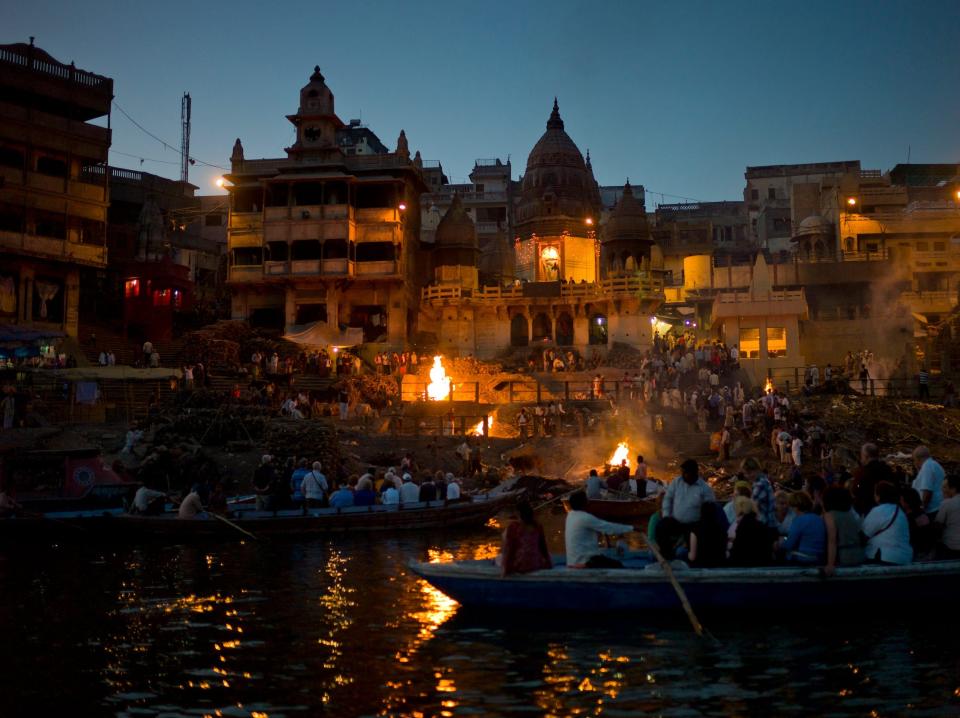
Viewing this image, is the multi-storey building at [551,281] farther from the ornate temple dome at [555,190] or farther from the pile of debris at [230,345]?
the pile of debris at [230,345]

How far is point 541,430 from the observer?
3322cm

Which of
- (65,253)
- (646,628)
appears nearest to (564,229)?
(65,253)

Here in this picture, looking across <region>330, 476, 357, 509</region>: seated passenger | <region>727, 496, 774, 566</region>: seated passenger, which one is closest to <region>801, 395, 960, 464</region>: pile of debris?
<region>330, 476, 357, 509</region>: seated passenger

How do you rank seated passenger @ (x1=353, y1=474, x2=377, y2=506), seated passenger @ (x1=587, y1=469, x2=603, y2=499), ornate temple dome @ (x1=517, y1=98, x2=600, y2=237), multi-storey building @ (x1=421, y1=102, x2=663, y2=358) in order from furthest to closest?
ornate temple dome @ (x1=517, y1=98, x2=600, y2=237) → multi-storey building @ (x1=421, y1=102, x2=663, y2=358) → seated passenger @ (x1=587, y1=469, x2=603, y2=499) → seated passenger @ (x1=353, y1=474, x2=377, y2=506)

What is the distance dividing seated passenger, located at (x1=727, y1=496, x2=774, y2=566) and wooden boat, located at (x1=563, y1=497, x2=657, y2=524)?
10.6 meters

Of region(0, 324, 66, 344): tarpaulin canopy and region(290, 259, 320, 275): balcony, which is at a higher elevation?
region(290, 259, 320, 275): balcony

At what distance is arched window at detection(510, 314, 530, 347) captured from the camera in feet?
166

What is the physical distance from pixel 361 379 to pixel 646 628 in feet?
94.6

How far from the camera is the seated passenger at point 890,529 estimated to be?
10.6m

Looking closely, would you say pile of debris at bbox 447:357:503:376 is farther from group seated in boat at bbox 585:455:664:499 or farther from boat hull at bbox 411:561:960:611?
boat hull at bbox 411:561:960:611

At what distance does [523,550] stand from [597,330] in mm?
39659

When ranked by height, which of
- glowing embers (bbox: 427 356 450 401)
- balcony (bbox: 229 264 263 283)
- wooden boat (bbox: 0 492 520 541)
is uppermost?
balcony (bbox: 229 264 263 283)

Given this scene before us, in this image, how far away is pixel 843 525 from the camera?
10.7m

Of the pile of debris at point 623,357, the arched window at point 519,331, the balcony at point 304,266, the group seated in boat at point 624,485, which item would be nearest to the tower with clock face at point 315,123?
the balcony at point 304,266
